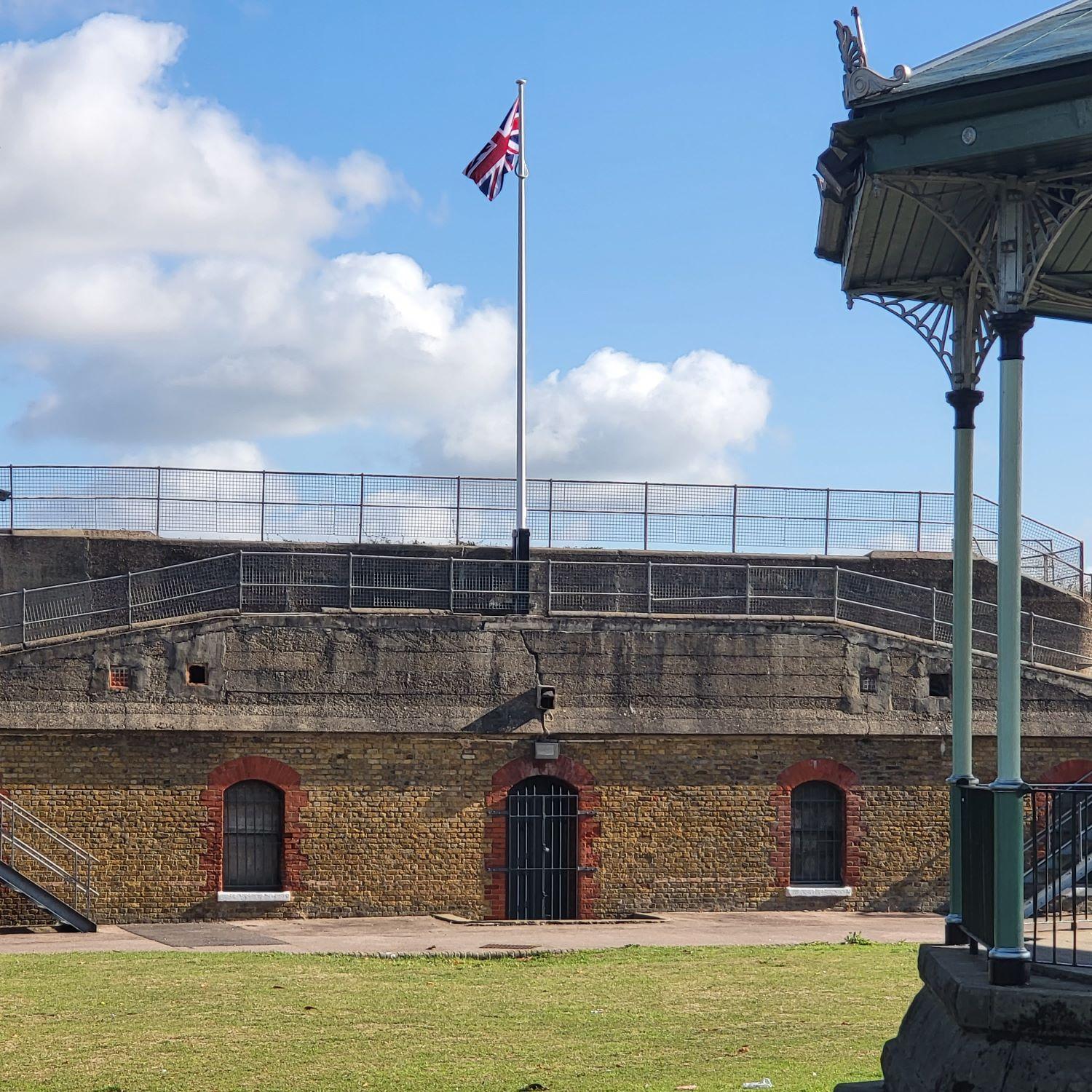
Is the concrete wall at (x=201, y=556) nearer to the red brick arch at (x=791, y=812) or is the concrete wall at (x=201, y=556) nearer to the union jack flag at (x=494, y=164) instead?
the red brick arch at (x=791, y=812)

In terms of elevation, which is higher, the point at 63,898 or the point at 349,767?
the point at 349,767

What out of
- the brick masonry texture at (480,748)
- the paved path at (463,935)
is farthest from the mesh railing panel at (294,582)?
the paved path at (463,935)

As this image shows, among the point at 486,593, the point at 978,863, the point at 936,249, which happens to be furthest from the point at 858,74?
the point at 486,593

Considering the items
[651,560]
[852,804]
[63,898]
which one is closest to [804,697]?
[852,804]

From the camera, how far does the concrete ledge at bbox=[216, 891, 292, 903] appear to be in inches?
902

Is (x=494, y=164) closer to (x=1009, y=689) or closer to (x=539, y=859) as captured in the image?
(x=539, y=859)

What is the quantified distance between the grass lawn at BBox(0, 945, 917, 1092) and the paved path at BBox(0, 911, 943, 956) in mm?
1777

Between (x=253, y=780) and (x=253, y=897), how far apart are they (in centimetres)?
171

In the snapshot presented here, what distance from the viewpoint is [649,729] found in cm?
2389

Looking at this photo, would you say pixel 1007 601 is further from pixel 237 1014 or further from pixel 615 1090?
pixel 237 1014

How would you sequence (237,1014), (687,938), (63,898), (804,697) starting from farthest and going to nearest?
1. (804,697)
2. (63,898)
3. (687,938)
4. (237,1014)

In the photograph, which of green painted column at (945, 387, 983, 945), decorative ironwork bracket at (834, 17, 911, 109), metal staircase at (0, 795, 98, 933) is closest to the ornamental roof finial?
decorative ironwork bracket at (834, 17, 911, 109)

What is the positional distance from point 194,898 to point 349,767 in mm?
2939

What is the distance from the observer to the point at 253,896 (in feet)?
75.2
